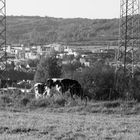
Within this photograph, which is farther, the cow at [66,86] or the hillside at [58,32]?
the hillside at [58,32]

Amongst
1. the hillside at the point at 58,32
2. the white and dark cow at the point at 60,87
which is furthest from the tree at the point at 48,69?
the hillside at the point at 58,32

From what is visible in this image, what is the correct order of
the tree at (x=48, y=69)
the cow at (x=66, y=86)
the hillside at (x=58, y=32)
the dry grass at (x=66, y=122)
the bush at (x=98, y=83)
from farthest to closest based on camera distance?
the hillside at (x=58, y=32)
the tree at (x=48, y=69)
the bush at (x=98, y=83)
the cow at (x=66, y=86)
the dry grass at (x=66, y=122)

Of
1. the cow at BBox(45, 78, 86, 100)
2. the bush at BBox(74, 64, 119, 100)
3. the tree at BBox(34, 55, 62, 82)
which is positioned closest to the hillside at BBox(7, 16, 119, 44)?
the tree at BBox(34, 55, 62, 82)

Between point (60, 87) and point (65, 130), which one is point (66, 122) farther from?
point (60, 87)

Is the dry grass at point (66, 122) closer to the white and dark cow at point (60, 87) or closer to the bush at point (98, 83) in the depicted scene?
the white and dark cow at point (60, 87)

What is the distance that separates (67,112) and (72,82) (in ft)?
13.4

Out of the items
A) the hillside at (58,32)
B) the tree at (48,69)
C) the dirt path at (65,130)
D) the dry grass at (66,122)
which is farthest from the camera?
the hillside at (58,32)

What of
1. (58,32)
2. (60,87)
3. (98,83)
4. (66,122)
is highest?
(58,32)

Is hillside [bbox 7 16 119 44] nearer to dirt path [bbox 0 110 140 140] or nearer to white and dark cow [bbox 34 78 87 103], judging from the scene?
white and dark cow [bbox 34 78 87 103]

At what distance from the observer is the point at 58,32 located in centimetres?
12569

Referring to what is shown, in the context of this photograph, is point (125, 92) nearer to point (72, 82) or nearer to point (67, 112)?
point (72, 82)

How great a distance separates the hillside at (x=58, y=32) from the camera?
11025 centimetres

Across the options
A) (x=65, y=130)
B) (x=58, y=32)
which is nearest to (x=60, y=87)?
(x=65, y=130)

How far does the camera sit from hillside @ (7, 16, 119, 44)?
4341 inches
